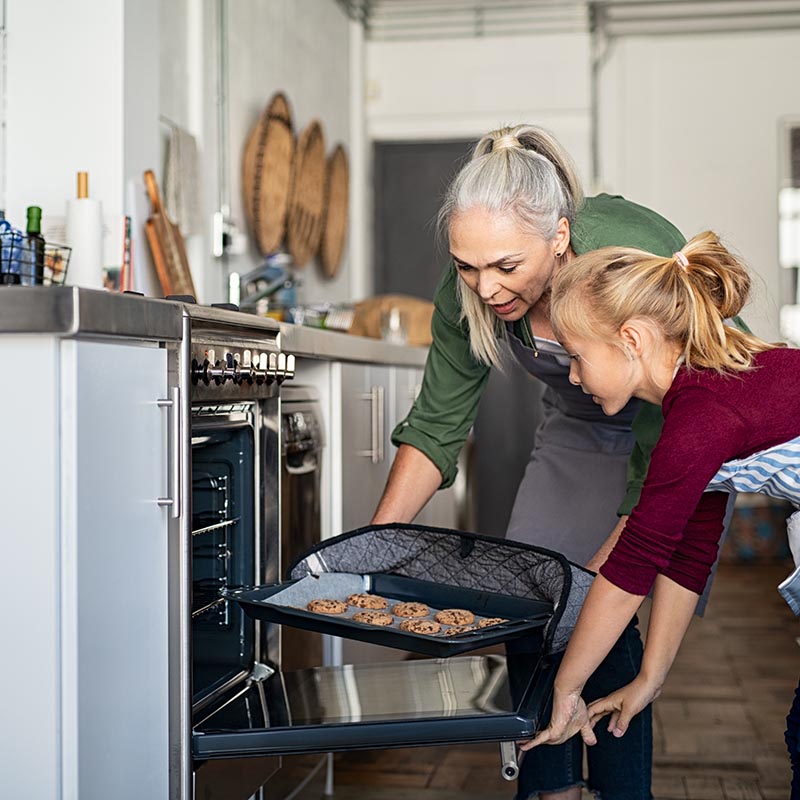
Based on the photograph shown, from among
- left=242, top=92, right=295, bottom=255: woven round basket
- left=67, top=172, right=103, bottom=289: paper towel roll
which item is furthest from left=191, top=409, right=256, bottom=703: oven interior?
left=242, top=92, right=295, bottom=255: woven round basket

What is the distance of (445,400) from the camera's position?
203 centimetres

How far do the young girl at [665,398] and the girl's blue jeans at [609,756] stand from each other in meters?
0.21

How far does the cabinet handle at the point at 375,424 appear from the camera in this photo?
2959 mm

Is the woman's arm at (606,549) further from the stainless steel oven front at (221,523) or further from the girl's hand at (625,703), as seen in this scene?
the stainless steel oven front at (221,523)

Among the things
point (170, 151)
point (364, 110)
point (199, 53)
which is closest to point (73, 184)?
point (170, 151)

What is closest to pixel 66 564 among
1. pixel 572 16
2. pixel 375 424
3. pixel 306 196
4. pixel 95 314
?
pixel 95 314

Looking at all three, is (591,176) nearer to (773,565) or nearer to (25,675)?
(773,565)

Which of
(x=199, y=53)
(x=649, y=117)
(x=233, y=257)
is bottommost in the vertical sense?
(x=233, y=257)

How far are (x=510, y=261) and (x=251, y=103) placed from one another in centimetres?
255

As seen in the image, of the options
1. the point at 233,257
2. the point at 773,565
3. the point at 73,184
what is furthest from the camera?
the point at 773,565

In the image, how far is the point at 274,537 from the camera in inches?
75.4

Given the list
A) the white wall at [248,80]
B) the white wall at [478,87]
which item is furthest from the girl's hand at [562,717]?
the white wall at [478,87]

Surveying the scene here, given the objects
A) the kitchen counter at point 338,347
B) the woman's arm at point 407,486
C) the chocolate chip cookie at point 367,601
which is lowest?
the chocolate chip cookie at point 367,601

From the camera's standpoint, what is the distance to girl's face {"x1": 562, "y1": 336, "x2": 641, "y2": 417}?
58.5 inches
